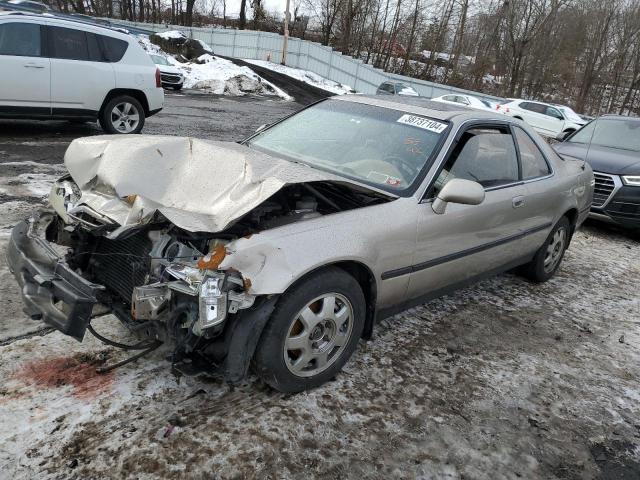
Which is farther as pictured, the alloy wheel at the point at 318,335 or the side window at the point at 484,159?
the side window at the point at 484,159

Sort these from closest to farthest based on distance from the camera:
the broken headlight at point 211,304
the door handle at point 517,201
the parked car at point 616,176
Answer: the broken headlight at point 211,304 → the door handle at point 517,201 → the parked car at point 616,176

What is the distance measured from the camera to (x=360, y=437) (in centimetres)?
255

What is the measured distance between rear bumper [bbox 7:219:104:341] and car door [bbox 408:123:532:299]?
1845 millimetres

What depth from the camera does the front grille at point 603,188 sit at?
6.84m

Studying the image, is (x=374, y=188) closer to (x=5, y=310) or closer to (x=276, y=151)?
(x=276, y=151)

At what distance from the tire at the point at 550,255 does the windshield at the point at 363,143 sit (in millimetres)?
1915

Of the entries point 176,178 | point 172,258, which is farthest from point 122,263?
point 176,178

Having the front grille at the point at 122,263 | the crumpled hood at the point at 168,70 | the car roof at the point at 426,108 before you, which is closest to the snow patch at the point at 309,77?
the crumpled hood at the point at 168,70

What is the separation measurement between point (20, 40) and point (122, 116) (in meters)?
1.81

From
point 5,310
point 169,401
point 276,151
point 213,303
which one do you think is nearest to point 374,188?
point 276,151

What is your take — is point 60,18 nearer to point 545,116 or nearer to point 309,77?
point 545,116

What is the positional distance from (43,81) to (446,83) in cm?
3087

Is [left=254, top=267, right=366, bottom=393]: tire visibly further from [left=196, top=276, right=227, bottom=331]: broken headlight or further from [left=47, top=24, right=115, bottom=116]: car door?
[left=47, top=24, right=115, bottom=116]: car door

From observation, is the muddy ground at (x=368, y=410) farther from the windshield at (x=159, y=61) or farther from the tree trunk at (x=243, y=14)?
the tree trunk at (x=243, y=14)
